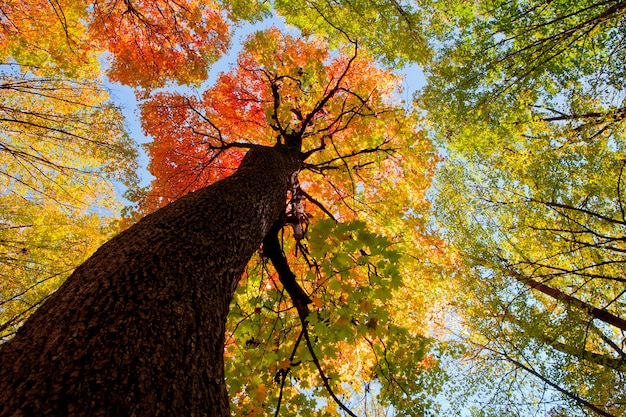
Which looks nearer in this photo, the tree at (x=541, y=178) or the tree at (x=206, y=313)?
the tree at (x=206, y=313)

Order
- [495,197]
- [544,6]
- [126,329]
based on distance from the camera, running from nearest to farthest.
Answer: [126,329] < [544,6] < [495,197]

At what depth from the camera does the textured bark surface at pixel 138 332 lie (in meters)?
0.95

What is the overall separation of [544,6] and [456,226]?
5.39 metres

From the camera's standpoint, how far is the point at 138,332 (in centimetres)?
120

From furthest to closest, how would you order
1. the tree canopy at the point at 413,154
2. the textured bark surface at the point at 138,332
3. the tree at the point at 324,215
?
the tree canopy at the point at 413,154, the tree at the point at 324,215, the textured bark surface at the point at 138,332

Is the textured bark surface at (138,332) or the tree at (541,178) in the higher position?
the tree at (541,178)

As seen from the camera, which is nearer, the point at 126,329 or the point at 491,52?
the point at 126,329

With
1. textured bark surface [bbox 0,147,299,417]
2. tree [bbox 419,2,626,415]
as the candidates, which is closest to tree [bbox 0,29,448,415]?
textured bark surface [bbox 0,147,299,417]

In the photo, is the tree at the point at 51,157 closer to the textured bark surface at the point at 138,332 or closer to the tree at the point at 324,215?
the tree at the point at 324,215

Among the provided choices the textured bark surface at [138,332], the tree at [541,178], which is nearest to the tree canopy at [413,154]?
the tree at [541,178]

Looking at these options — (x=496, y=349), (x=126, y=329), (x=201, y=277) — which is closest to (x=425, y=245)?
(x=496, y=349)

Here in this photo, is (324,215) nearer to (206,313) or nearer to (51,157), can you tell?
(206,313)

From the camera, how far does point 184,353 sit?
4.18 feet

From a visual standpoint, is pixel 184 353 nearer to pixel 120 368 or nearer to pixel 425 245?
pixel 120 368
